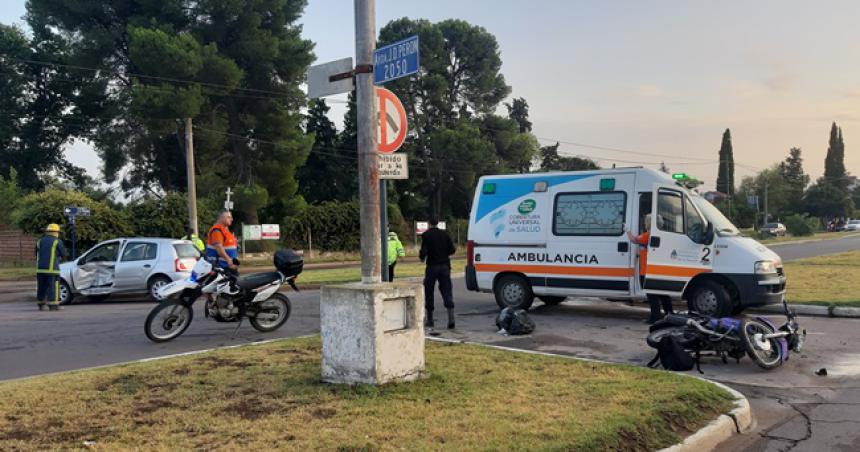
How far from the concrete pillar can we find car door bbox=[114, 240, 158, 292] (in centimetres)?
1079

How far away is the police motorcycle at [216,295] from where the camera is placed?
364 inches

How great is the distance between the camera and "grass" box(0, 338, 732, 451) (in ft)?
14.6

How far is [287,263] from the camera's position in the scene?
31.4ft

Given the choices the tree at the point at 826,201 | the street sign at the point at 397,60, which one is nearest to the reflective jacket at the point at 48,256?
the street sign at the point at 397,60

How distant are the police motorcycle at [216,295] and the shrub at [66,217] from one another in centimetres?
2157

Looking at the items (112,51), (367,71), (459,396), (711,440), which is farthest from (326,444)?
(112,51)

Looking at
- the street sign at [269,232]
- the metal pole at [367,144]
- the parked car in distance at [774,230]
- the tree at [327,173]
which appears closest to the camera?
the metal pole at [367,144]

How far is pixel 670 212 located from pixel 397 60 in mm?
6497

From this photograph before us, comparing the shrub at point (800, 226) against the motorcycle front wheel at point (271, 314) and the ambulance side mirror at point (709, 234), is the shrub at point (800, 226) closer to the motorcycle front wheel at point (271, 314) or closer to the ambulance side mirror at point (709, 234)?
the ambulance side mirror at point (709, 234)

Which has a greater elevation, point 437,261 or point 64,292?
point 437,261

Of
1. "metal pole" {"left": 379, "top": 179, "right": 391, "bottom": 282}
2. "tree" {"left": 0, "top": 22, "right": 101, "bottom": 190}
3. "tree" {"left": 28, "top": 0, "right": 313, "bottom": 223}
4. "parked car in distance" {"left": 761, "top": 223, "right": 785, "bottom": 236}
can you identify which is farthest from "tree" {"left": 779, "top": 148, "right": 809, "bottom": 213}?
"metal pole" {"left": 379, "top": 179, "right": 391, "bottom": 282}

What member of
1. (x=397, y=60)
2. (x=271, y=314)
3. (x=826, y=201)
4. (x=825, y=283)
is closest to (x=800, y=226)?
(x=826, y=201)

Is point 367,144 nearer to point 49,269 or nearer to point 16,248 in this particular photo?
point 49,269

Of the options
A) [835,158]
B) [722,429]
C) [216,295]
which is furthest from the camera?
[835,158]
